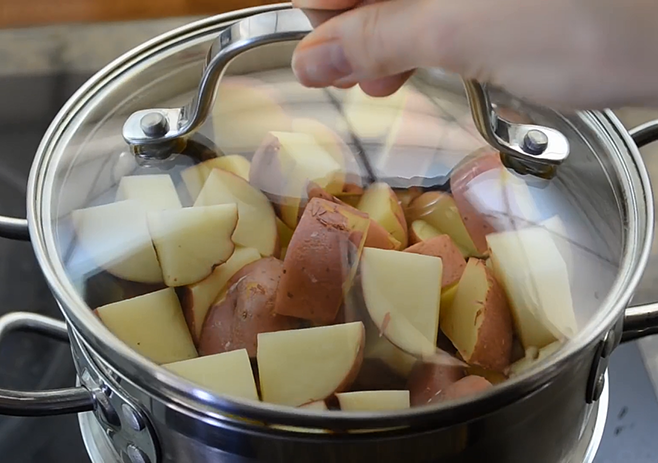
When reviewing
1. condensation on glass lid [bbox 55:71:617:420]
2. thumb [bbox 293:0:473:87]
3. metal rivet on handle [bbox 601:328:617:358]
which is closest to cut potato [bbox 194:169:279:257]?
condensation on glass lid [bbox 55:71:617:420]

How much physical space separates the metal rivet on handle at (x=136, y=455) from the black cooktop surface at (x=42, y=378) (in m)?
0.18

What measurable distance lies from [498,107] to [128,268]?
12.0 inches

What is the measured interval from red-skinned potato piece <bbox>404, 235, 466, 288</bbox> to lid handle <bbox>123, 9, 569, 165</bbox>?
0.09 m

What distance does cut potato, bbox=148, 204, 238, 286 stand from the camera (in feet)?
1.65

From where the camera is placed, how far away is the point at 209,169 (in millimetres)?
A: 563

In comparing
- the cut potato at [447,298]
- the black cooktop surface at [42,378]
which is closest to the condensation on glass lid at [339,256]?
the cut potato at [447,298]

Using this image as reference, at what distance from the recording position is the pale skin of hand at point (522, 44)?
1.18 feet

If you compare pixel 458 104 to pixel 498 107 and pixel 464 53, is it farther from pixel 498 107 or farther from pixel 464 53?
pixel 464 53

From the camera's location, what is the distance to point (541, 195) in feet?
1.83

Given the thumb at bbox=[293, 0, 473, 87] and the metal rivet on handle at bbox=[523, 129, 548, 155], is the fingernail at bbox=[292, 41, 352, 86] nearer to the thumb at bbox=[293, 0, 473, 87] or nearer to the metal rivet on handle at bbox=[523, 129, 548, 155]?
the thumb at bbox=[293, 0, 473, 87]

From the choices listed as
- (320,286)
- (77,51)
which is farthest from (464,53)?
(77,51)

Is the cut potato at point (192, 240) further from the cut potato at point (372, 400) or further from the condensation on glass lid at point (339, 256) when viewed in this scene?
the cut potato at point (372, 400)

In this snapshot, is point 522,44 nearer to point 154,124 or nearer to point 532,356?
point 532,356

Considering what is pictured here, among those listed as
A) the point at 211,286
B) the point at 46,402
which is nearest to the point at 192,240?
the point at 211,286
